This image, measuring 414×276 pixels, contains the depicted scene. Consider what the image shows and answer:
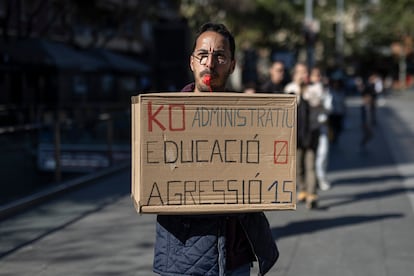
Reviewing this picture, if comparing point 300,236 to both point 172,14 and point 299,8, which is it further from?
point 299,8

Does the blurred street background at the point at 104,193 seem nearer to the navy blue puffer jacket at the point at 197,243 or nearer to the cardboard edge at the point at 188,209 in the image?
the navy blue puffer jacket at the point at 197,243

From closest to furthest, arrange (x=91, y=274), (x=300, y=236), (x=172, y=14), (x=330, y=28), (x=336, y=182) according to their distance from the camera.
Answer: (x=91, y=274) < (x=300, y=236) < (x=336, y=182) < (x=172, y=14) < (x=330, y=28)

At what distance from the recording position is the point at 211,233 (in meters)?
3.25

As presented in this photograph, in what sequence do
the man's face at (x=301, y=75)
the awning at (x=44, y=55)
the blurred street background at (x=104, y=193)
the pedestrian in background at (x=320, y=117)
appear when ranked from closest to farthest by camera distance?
the blurred street background at (x=104, y=193) → the man's face at (x=301, y=75) → the pedestrian in background at (x=320, y=117) → the awning at (x=44, y=55)

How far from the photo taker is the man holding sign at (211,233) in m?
3.22

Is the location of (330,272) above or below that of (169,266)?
below

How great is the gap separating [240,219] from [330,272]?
3.22m

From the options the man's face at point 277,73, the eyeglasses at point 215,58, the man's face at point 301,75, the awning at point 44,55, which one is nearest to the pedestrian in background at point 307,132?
the man's face at point 301,75

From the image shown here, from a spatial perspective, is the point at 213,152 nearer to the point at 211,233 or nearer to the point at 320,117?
the point at 211,233

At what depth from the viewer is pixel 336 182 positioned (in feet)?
39.5

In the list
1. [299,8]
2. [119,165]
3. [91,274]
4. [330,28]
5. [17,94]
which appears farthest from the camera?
[330,28]

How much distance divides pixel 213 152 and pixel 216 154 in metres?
0.02

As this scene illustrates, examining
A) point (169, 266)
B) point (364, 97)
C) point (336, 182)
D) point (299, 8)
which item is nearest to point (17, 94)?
point (364, 97)

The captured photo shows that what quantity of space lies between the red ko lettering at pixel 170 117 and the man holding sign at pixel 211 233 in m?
0.16
